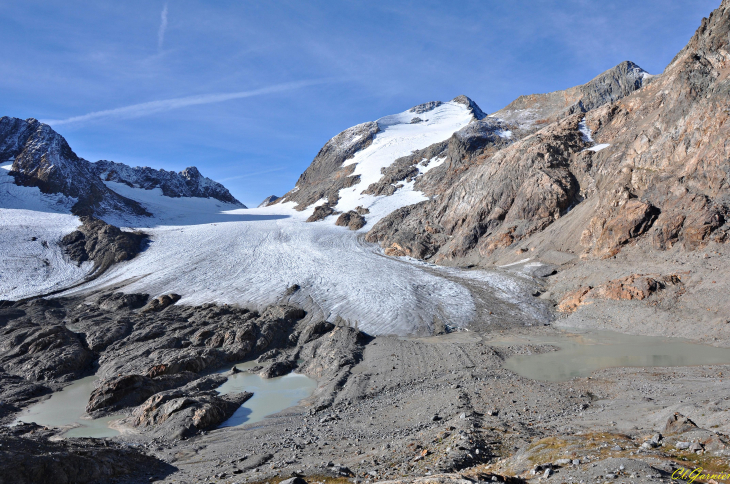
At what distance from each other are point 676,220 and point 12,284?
198ft

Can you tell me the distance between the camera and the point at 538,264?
35.6 metres

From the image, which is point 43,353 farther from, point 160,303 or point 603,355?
point 603,355

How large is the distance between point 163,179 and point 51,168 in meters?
55.6

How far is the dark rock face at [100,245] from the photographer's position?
4781 centimetres

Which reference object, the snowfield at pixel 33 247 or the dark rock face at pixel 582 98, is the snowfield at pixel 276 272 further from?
the dark rock face at pixel 582 98

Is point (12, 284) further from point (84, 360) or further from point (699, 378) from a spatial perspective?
point (699, 378)

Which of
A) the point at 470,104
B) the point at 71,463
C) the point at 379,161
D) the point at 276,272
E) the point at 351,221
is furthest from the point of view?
the point at 470,104

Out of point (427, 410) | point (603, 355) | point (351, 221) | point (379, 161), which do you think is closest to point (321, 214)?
point (351, 221)

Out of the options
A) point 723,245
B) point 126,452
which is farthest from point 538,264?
point 126,452

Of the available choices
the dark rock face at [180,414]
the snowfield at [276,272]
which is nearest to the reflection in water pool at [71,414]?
the dark rock face at [180,414]

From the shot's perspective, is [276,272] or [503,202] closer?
[276,272]

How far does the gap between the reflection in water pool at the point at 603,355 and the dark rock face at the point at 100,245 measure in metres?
45.1

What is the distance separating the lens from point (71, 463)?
375 inches

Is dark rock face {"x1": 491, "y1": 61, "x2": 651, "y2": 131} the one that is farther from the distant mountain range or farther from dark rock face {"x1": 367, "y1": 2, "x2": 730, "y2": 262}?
the distant mountain range
